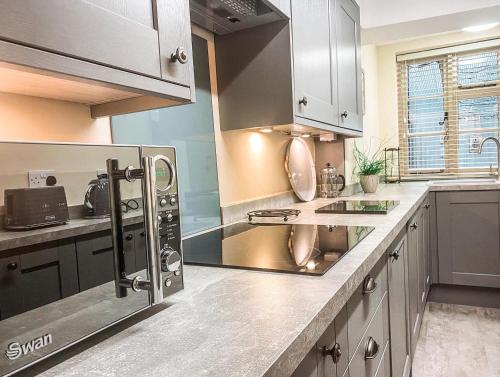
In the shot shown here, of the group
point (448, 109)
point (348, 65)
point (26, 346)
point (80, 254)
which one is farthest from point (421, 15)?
→ point (26, 346)

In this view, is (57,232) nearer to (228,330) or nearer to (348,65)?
(228,330)

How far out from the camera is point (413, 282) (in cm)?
199

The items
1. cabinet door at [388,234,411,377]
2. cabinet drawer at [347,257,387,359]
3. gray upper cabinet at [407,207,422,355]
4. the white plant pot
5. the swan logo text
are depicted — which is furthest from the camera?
the white plant pot

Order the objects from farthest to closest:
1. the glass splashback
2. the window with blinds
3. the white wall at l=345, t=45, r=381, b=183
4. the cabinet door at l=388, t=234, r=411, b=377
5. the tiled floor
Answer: the window with blinds
the white wall at l=345, t=45, r=381, b=183
the tiled floor
the cabinet door at l=388, t=234, r=411, b=377
the glass splashback

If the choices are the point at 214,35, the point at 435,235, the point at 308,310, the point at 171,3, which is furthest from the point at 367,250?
the point at 435,235

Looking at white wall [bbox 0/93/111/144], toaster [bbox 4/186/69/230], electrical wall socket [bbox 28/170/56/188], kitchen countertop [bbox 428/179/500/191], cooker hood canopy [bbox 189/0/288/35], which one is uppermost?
cooker hood canopy [bbox 189/0/288/35]

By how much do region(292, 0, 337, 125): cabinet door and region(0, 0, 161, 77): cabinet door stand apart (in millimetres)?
851

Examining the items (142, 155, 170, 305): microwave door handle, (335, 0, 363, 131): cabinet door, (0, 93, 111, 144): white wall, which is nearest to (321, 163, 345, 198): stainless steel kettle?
(335, 0, 363, 131): cabinet door

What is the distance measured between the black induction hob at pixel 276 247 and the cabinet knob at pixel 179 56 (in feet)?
1.56

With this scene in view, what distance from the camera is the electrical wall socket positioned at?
0.47 m

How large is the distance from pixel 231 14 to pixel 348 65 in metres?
1.06

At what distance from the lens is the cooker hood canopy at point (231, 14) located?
4.06 feet

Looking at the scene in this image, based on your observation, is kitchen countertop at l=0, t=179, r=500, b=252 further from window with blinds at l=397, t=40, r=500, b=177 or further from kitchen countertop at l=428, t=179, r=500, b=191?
window with blinds at l=397, t=40, r=500, b=177

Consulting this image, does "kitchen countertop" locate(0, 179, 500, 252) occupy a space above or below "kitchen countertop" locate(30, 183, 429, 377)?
above
